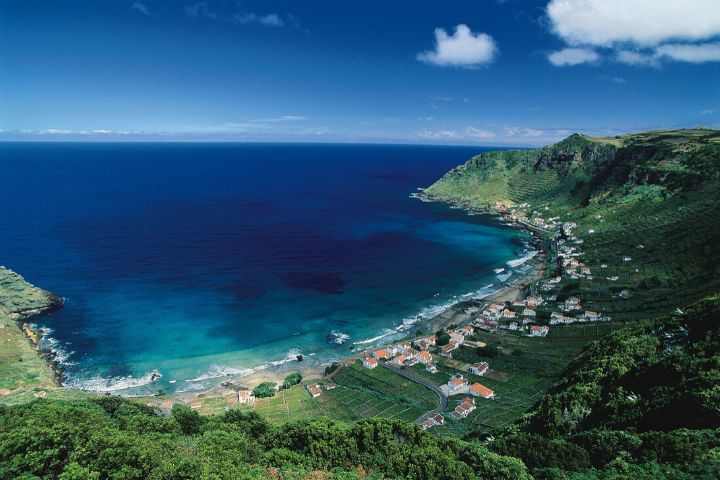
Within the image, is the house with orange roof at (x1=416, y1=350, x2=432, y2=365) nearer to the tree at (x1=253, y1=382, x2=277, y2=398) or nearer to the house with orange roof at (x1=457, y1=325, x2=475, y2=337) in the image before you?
the house with orange roof at (x1=457, y1=325, x2=475, y2=337)

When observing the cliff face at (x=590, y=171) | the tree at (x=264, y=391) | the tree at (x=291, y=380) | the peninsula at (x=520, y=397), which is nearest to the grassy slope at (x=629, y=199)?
the cliff face at (x=590, y=171)

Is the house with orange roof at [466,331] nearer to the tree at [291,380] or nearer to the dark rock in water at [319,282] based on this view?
the dark rock in water at [319,282]

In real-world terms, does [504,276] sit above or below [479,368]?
above

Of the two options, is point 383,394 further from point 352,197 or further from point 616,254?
point 352,197

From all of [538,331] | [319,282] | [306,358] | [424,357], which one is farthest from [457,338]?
[319,282]

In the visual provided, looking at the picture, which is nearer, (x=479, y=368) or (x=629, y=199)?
(x=479, y=368)

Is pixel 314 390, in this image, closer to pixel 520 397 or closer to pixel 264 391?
pixel 264 391
